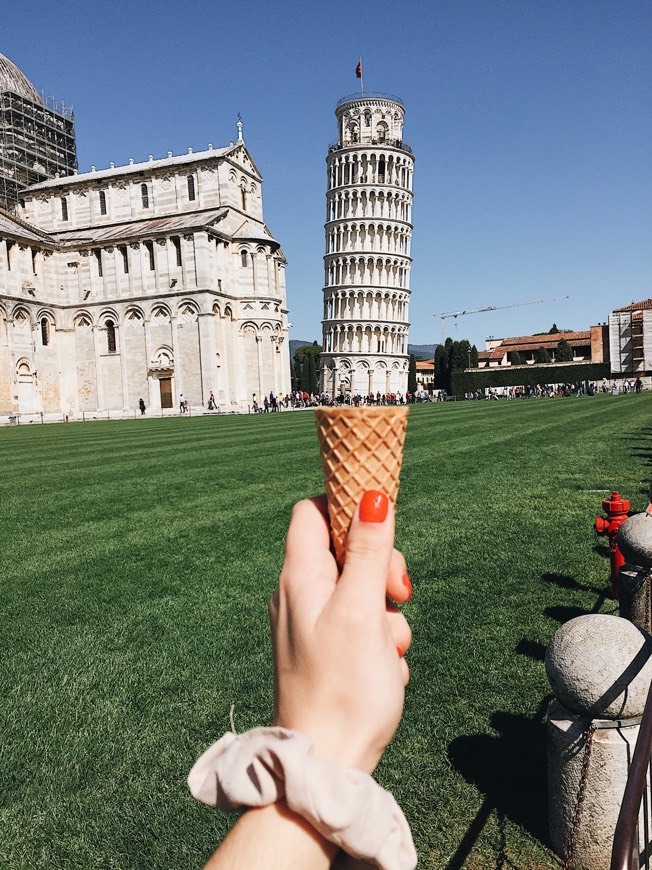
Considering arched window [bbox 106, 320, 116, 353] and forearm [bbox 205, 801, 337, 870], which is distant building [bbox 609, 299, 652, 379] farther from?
forearm [bbox 205, 801, 337, 870]

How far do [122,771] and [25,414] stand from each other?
42.9 metres

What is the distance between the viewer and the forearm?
2.78 feet

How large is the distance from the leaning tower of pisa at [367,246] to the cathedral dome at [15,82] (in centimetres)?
3037

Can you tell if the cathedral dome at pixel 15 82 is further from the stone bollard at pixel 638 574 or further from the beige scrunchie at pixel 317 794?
the beige scrunchie at pixel 317 794

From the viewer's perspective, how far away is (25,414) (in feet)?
135

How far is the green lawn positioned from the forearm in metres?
1.65

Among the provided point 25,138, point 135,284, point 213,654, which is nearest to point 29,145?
point 25,138

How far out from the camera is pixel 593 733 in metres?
2.18

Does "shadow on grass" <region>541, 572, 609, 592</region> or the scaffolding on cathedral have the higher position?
the scaffolding on cathedral

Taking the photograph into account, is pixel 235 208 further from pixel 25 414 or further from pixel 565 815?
pixel 565 815

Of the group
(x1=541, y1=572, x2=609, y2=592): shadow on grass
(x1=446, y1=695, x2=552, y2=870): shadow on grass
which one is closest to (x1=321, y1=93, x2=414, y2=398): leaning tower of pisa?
(x1=541, y1=572, x2=609, y2=592): shadow on grass

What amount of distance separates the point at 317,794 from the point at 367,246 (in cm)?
7025

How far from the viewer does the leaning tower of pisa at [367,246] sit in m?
67.3

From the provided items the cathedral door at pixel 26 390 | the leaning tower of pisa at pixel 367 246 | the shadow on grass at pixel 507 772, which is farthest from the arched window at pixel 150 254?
the shadow on grass at pixel 507 772
